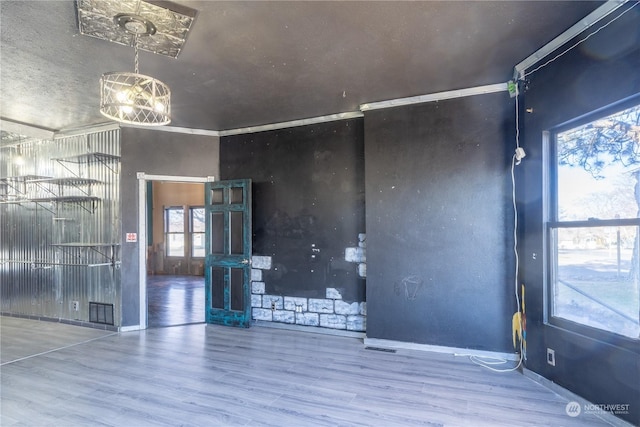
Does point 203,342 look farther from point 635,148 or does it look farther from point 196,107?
point 635,148

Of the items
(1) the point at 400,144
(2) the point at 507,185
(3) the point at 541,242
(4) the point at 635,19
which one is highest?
(4) the point at 635,19

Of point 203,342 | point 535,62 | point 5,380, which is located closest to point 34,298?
point 5,380

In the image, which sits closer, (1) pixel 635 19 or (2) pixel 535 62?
(1) pixel 635 19

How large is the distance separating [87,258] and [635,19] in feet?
20.5

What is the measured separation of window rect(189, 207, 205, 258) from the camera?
10.1 metres

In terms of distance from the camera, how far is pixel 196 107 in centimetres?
419

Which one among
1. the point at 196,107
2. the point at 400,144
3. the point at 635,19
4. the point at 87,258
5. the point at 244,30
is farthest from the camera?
the point at 87,258

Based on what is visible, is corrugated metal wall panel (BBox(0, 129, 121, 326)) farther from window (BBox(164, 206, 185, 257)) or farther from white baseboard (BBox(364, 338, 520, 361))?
window (BBox(164, 206, 185, 257))

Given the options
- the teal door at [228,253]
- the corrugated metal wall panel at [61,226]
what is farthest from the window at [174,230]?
the teal door at [228,253]

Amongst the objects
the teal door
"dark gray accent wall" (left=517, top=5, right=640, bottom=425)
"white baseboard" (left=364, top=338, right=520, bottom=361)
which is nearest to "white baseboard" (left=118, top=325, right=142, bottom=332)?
the teal door

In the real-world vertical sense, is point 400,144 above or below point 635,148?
above

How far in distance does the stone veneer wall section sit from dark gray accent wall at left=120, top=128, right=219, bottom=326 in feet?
5.31

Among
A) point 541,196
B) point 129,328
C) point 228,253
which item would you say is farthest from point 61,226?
point 541,196

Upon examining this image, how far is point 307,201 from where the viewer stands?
15.2ft
